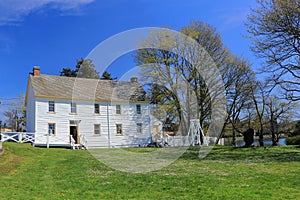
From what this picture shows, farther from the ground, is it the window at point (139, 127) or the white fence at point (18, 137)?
the window at point (139, 127)

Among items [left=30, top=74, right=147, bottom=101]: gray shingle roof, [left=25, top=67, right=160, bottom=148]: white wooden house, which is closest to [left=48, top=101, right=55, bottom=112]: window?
[left=25, top=67, right=160, bottom=148]: white wooden house

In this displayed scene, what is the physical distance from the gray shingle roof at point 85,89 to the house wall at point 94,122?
0.71 m

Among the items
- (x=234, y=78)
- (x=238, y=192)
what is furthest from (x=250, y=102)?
(x=238, y=192)

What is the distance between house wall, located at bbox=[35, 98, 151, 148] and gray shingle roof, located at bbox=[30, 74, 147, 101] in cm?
71

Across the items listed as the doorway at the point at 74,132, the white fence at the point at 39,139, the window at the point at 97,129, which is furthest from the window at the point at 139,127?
the doorway at the point at 74,132

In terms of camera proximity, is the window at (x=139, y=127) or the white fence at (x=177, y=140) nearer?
the white fence at (x=177, y=140)

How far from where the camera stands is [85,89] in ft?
109

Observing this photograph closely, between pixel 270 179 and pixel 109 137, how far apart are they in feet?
78.2

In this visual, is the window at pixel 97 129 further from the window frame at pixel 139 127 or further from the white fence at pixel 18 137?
the white fence at pixel 18 137

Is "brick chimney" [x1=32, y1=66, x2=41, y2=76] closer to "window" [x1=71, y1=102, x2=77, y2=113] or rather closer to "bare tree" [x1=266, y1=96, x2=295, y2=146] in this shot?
"window" [x1=71, y1=102, x2=77, y2=113]

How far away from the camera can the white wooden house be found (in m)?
28.9

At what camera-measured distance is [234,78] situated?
3031cm

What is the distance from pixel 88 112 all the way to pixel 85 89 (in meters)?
3.40

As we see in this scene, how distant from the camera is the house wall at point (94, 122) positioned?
94.1ft
